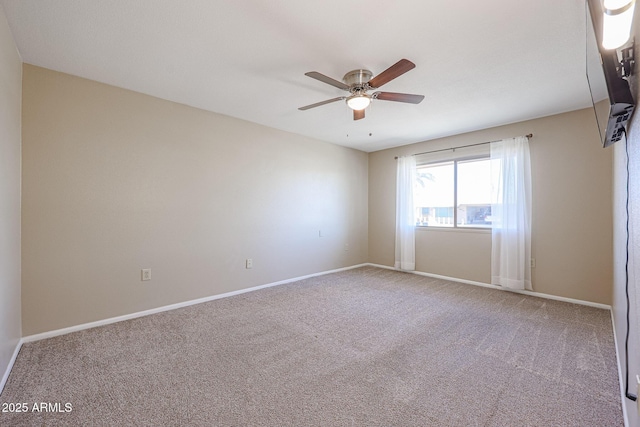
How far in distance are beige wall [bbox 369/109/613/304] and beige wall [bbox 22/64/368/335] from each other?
298 cm

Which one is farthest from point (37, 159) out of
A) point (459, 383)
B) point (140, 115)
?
point (459, 383)

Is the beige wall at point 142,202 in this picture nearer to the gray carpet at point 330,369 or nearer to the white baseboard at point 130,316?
the white baseboard at point 130,316

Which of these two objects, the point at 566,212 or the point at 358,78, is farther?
the point at 566,212

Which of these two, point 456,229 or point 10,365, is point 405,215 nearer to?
point 456,229

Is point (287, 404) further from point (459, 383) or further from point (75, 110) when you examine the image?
point (75, 110)

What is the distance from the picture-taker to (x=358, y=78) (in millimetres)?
2441

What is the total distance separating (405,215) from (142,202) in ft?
13.4

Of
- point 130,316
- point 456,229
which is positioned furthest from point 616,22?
point 130,316

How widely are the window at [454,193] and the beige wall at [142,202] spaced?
217cm

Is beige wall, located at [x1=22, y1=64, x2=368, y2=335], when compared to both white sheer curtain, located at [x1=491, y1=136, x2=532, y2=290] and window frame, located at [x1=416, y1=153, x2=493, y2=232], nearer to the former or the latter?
window frame, located at [x1=416, y1=153, x2=493, y2=232]

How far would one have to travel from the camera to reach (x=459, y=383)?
1.81 meters

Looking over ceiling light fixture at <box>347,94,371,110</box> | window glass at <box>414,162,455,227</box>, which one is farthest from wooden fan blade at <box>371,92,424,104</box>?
window glass at <box>414,162,455,227</box>

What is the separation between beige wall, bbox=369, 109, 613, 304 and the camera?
3209 mm

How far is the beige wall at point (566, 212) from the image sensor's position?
321 cm
